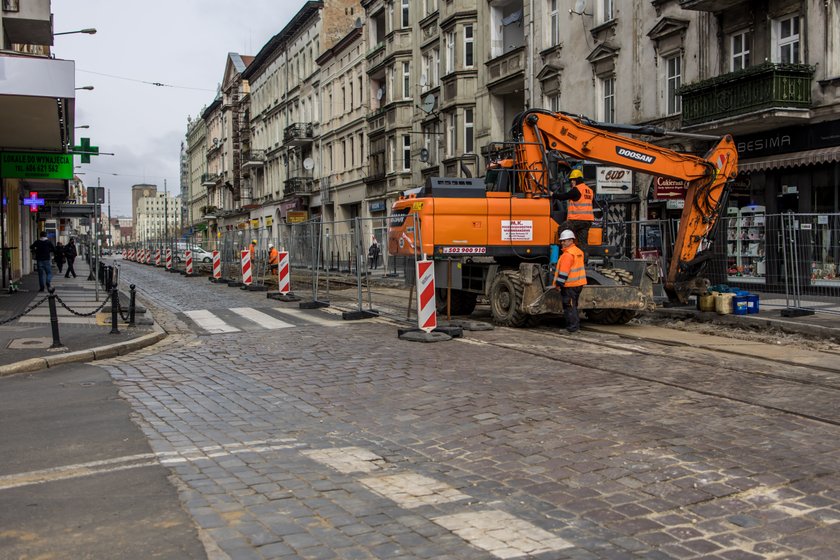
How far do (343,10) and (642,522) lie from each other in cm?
5363

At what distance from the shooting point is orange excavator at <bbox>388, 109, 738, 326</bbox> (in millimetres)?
13492

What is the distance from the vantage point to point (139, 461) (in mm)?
5477

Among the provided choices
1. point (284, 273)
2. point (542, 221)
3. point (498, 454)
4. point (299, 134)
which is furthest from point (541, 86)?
point (299, 134)

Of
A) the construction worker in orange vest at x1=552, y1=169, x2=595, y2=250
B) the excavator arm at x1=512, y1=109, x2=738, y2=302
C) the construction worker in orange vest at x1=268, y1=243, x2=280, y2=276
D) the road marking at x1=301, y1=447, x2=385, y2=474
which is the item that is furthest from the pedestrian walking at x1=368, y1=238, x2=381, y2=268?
the road marking at x1=301, y1=447, x2=385, y2=474

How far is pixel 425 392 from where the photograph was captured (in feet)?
26.0

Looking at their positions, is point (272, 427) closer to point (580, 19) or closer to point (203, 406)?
point (203, 406)

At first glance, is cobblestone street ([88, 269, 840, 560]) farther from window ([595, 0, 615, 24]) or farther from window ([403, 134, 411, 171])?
window ([403, 134, 411, 171])

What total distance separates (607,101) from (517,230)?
44.5ft

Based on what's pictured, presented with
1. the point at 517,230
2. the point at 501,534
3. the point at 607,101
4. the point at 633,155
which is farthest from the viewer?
the point at 607,101

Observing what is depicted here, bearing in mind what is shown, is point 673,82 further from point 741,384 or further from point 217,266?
point 217,266

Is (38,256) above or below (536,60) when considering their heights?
below

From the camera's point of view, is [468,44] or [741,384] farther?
[468,44]

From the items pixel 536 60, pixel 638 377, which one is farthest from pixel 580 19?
pixel 638 377

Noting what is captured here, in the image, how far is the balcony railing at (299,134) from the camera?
2249 inches
